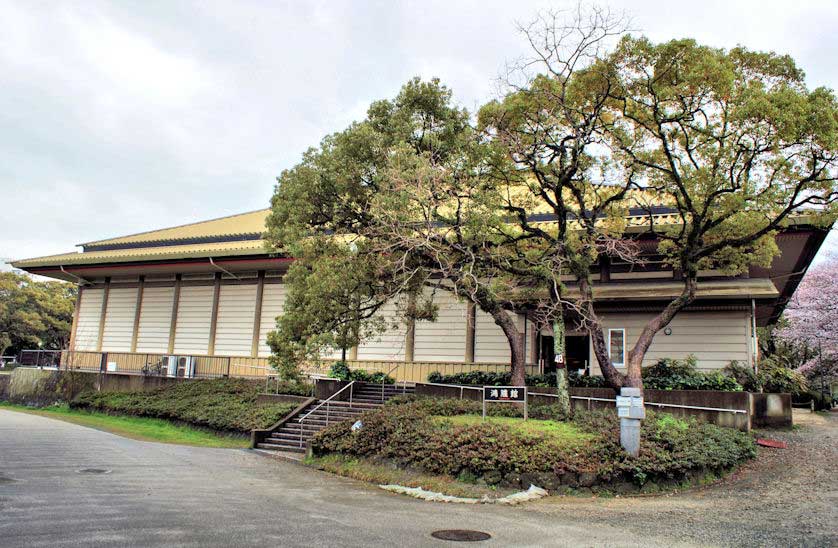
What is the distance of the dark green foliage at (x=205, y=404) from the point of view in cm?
1730

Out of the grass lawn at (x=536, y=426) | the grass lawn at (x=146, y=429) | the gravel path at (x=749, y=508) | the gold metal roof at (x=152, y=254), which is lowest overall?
the grass lawn at (x=146, y=429)

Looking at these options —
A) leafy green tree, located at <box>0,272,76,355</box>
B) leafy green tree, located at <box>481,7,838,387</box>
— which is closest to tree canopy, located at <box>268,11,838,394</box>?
leafy green tree, located at <box>481,7,838,387</box>

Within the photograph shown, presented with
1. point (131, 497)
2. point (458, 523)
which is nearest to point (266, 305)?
point (131, 497)

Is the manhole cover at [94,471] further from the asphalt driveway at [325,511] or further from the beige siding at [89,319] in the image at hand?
the beige siding at [89,319]

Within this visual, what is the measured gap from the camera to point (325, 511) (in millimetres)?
8336

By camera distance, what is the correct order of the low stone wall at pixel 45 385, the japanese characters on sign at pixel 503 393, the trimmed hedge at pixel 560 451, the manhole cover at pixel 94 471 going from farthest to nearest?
the low stone wall at pixel 45 385, the japanese characters on sign at pixel 503 393, the manhole cover at pixel 94 471, the trimmed hedge at pixel 560 451

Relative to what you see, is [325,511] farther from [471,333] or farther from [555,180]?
[471,333]

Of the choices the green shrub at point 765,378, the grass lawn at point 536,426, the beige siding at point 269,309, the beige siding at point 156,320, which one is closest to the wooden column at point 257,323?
the beige siding at point 269,309

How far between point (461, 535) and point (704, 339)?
12.1 meters

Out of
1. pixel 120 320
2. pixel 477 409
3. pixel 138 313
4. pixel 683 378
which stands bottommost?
pixel 477 409

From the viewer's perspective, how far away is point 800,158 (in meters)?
12.2

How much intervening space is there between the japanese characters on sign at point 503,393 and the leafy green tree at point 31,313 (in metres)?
37.5

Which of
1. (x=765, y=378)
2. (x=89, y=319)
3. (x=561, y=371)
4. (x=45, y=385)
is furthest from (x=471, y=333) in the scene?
(x=89, y=319)

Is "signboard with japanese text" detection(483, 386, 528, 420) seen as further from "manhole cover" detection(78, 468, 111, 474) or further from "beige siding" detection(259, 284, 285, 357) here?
"beige siding" detection(259, 284, 285, 357)
